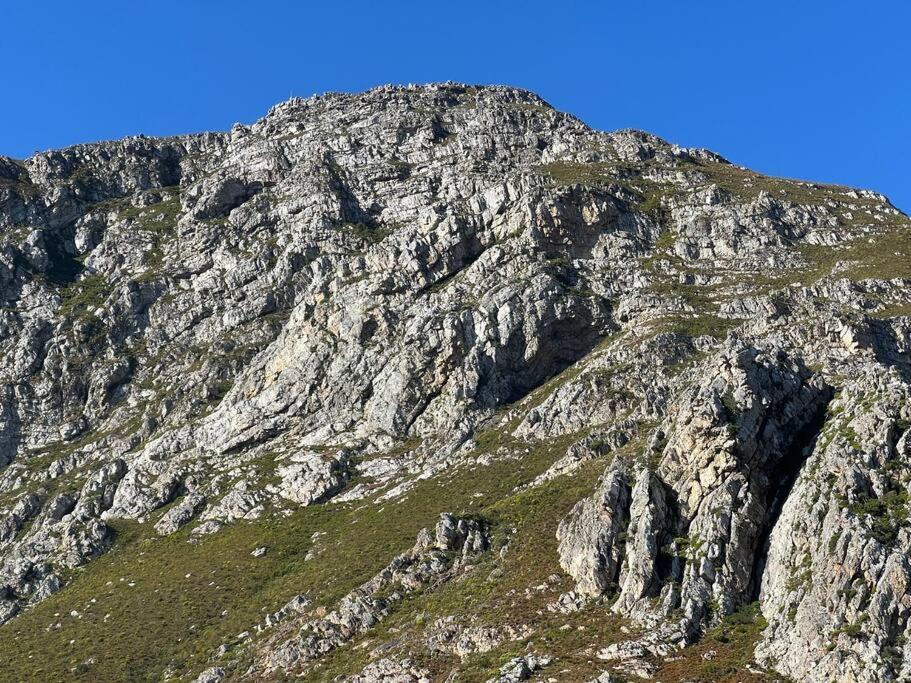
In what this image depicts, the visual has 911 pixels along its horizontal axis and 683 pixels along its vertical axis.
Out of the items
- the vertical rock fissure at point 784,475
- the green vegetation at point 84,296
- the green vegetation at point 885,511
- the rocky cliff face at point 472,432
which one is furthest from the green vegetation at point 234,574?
the green vegetation at point 84,296

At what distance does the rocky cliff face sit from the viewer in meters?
69.6

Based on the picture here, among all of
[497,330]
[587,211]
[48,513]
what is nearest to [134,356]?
[48,513]

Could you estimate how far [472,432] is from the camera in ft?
418

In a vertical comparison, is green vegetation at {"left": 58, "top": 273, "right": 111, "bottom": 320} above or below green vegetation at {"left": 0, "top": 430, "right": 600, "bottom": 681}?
above

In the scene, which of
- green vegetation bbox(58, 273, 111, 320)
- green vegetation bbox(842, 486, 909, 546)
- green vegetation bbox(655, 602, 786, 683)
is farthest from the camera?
green vegetation bbox(58, 273, 111, 320)

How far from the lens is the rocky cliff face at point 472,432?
6962 cm

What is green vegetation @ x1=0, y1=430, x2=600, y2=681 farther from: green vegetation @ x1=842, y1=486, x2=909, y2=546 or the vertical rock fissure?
green vegetation @ x1=842, y1=486, x2=909, y2=546

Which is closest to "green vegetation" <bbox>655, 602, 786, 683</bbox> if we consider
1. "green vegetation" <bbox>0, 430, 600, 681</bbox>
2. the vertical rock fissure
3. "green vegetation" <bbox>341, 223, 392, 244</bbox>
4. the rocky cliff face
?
the rocky cliff face

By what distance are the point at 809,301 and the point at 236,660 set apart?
92.4m

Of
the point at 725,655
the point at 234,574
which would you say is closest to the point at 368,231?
the point at 234,574

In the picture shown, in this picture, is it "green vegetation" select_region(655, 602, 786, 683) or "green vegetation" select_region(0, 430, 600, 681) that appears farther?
"green vegetation" select_region(0, 430, 600, 681)

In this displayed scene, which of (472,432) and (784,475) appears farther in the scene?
(472,432)

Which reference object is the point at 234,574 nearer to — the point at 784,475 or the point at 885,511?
the point at 784,475

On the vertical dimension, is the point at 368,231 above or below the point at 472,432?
above
